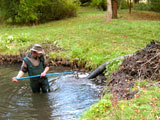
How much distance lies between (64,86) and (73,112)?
86.3 inches

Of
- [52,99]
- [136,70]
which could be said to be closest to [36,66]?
[52,99]

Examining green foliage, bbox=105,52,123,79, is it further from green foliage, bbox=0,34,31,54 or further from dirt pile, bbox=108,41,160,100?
green foliage, bbox=0,34,31,54

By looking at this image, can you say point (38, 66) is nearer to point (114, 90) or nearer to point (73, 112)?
point (73, 112)

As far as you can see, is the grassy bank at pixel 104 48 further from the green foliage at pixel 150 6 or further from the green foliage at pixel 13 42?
the green foliage at pixel 150 6

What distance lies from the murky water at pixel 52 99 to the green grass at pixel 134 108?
2.84ft

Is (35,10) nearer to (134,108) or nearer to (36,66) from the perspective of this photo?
(36,66)

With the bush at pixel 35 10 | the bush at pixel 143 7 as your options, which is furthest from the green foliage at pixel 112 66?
the bush at pixel 143 7

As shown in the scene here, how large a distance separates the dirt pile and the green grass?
1.40 ft

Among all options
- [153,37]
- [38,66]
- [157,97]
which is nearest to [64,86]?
[38,66]

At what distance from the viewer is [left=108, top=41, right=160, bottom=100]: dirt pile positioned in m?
5.32

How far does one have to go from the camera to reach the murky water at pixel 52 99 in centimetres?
536

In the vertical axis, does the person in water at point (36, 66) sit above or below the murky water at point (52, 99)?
above

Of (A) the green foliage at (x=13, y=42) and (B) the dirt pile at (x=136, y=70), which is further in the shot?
(A) the green foliage at (x=13, y=42)

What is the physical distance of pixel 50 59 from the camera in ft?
32.7
